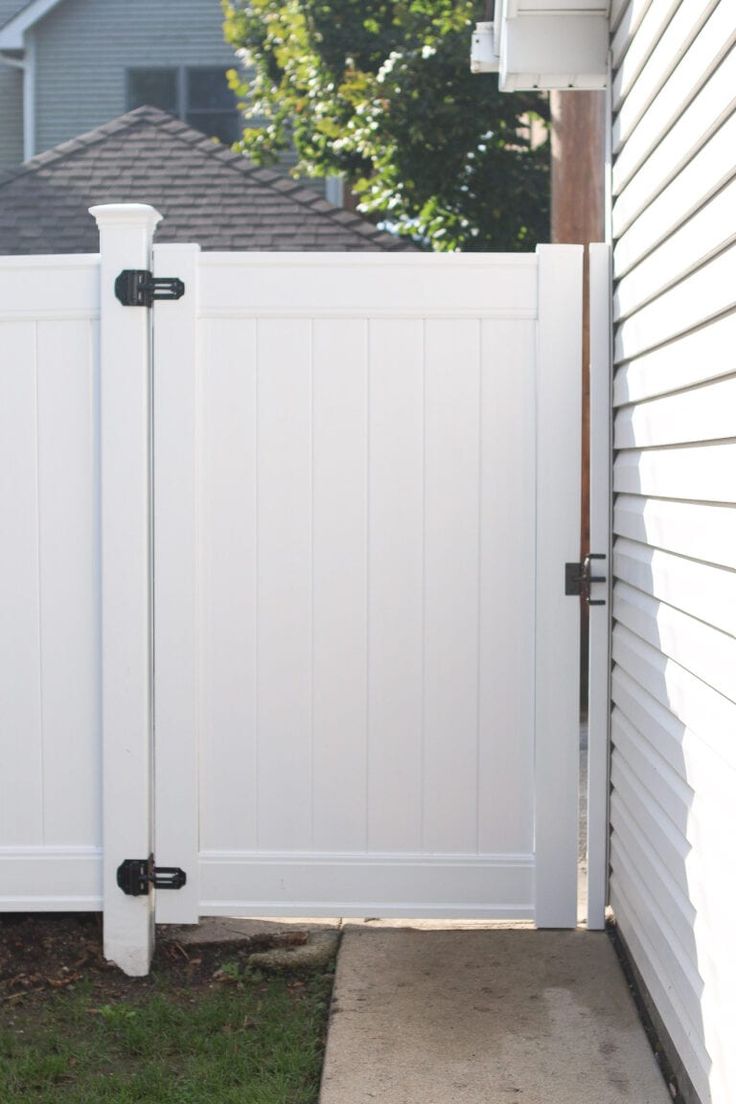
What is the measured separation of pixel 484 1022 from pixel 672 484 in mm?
1321

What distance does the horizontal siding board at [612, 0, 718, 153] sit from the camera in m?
2.52

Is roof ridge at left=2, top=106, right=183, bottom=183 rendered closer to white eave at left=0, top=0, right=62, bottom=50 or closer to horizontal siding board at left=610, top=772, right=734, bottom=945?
white eave at left=0, top=0, right=62, bottom=50

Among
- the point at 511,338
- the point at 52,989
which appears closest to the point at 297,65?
the point at 511,338

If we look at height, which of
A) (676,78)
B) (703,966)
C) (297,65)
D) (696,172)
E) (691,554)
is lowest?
(703,966)

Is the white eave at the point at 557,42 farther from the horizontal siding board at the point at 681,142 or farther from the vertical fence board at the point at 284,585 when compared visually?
the vertical fence board at the point at 284,585

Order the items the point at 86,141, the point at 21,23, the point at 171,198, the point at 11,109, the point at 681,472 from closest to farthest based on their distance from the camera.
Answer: the point at 681,472
the point at 171,198
the point at 86,141
the point at 21,23
the point at 11,109

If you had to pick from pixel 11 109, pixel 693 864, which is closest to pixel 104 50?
pixel 11 109

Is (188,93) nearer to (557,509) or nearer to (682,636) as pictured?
(557,509)

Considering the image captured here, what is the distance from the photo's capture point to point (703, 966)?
2.51 m

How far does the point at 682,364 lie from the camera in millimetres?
2688

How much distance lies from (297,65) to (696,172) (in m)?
10.3

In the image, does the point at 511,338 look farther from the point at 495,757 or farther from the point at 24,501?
the point at 24,501

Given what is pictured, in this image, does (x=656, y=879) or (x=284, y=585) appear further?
(x=284, y=585)

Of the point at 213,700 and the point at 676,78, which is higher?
the point at 676,78
